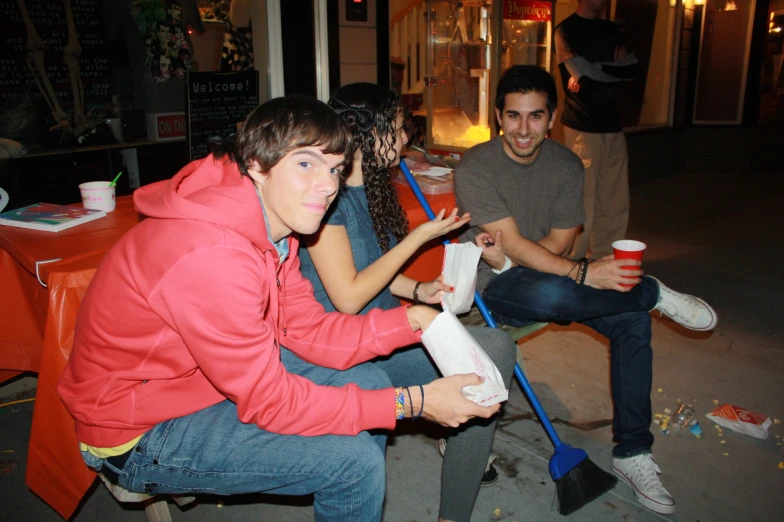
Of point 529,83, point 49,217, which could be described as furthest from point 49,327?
point 529,83

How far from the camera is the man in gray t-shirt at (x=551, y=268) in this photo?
2373 mm

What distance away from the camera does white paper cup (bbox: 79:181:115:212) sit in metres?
2.76

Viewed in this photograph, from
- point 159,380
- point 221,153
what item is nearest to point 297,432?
point 159,380

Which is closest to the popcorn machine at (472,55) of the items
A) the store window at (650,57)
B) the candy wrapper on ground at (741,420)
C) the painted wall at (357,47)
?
the painted wall at (357,47)

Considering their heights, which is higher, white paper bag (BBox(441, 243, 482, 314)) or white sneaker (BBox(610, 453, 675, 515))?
white paper bag (BBox(441, 243, 482, 314))

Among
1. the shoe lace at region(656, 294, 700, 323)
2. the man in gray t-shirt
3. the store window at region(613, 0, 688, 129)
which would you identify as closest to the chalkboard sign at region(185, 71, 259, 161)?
the man in gray t-shirt

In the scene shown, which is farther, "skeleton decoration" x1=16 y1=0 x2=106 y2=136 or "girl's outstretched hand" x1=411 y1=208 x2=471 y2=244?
"skeleton decoration" x1=16 y1=0 x2=106 y2=136

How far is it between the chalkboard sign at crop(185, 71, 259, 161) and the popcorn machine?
339cm

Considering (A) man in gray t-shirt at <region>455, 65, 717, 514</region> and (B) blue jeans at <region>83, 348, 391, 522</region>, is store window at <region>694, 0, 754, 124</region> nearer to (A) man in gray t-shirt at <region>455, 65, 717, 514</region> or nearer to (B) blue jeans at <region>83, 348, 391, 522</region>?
(A) man in gray t-shirt at <region>455, 65, 717, 514</region>

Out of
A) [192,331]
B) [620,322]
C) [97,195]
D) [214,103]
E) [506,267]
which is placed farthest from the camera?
[214,103]

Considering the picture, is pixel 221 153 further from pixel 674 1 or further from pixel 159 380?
pixel 674 1

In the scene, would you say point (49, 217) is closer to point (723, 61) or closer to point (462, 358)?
point (462, 358)

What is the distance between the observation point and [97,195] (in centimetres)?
277

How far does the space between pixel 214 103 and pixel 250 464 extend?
9.63 feet
